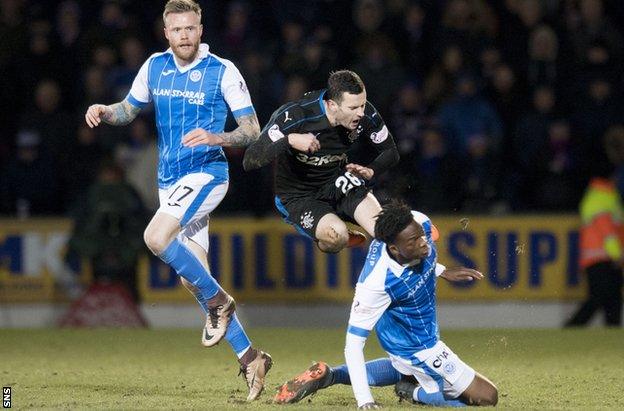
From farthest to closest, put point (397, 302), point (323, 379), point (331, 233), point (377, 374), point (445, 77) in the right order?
point (445, 77), point (331, 233), point (377, 374), point (323, 379), point (397, 302)

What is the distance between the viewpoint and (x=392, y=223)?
7.53 metres

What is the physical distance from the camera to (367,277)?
25.1ft

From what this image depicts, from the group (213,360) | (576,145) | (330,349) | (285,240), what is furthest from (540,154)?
(213,360)

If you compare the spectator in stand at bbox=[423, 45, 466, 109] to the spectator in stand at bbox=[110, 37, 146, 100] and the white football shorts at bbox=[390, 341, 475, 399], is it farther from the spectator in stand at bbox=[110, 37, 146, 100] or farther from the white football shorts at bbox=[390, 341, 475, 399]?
the white football shorts at bbox=[390, 341, 475, 399]

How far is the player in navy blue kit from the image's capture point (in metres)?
8.35

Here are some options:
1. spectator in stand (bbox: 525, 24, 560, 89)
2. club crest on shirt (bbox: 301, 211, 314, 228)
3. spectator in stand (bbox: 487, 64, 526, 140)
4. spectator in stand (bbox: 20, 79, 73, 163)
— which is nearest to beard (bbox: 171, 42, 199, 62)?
club crest on shirt (bbox: 301, 211, 314, 228)

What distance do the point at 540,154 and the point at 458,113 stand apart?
0.92m

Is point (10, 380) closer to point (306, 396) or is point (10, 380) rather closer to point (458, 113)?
point (306, 396)

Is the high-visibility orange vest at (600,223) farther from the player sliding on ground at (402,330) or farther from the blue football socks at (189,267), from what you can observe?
the blue football socks at (189,267)

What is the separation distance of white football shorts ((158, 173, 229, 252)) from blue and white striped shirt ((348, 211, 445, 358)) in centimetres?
120

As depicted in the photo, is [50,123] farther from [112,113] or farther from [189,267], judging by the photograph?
[189,267]

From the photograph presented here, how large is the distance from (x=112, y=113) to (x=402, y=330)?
232 centimetres

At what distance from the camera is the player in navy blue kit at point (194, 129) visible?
27.4 ft

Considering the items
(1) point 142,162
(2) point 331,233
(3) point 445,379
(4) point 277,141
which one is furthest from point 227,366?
(1) point 142,162
